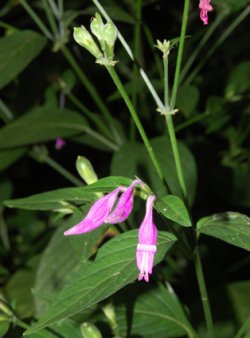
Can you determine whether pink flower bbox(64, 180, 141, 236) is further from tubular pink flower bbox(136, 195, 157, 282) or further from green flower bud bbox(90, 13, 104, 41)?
green flower bud bbox(90, 13, 104, 41)

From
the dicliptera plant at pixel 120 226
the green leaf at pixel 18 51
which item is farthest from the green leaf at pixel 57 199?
the green leaf at pixel 18 51

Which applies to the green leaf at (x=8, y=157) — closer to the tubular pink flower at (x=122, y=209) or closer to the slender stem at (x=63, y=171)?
the slender stem at (x=63, y=171)

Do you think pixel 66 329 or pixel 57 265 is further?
pixel 57 265

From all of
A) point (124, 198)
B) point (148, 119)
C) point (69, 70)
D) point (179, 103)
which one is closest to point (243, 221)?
point (124, 198)

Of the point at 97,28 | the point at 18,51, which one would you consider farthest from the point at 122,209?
the point at 18,51

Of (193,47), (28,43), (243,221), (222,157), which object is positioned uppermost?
(28,43)

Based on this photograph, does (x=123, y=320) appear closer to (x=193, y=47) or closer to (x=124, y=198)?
(x=124, y=198)

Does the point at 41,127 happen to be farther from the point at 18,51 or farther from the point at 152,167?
the point at 152,167
